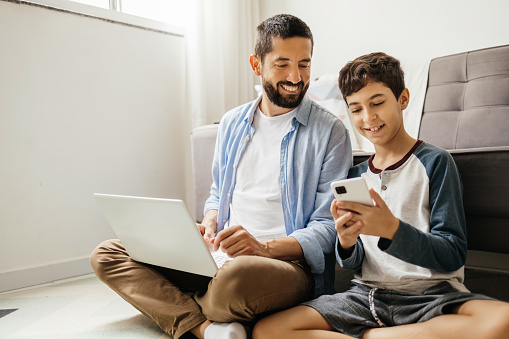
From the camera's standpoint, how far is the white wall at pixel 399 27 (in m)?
1.97

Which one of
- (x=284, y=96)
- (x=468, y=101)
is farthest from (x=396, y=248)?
(x=468, y=101)

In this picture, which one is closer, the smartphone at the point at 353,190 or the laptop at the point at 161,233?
the smartphone at the point at 353,190

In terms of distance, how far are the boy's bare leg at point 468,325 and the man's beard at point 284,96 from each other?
649 mm

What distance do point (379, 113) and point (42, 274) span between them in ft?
4.77

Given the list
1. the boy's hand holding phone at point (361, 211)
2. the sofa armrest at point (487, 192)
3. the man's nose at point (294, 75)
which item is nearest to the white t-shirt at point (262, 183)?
the man's nose at point (294, 75)

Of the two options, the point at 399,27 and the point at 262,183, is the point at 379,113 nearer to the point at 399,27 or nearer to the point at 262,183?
the point at 262,183

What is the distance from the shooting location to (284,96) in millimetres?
1301

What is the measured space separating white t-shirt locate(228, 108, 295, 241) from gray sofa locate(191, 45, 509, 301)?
28 cm

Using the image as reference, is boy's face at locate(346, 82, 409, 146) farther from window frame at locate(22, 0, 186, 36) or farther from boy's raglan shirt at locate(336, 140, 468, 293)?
window frame at locate(22, 0, 186, 36)

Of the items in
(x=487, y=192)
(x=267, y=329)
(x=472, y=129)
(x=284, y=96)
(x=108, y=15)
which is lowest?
(x=267, y=329)

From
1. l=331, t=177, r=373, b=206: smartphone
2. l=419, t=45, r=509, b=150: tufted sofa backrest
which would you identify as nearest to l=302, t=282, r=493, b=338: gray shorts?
l=331, t=177, r=373, b=206: smartphone

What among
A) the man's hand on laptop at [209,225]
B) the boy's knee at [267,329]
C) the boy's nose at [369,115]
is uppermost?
the boy's nose at [369,115]

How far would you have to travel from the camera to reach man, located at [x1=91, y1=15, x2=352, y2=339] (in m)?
1.03

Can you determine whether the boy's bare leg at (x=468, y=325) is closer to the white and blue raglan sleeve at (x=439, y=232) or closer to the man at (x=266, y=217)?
the white and blue raglan sleeve at (x=439, y=232)
